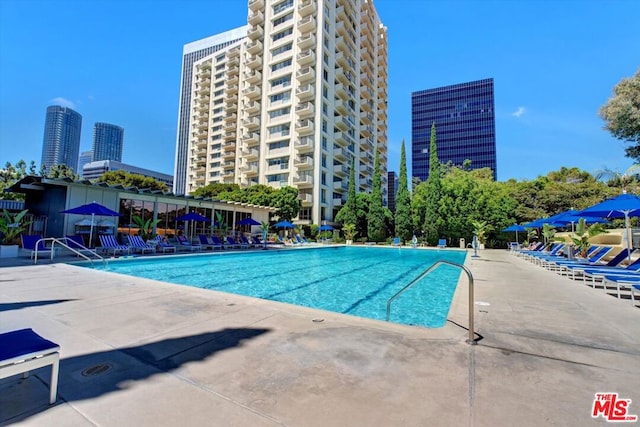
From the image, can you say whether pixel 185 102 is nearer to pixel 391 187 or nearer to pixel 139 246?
pixel 391 187

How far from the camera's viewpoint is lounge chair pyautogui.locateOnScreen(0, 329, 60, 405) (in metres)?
1.89

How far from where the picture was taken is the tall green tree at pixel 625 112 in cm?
1391

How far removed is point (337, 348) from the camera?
3258mm

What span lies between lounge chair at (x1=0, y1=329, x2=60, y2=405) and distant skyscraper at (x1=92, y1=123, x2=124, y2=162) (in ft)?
749

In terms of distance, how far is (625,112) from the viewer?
13977 millimetres

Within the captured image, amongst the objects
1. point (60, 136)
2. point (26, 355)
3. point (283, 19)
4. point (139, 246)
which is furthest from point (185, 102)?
point (60, 136)

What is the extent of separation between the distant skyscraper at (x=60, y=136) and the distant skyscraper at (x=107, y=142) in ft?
133

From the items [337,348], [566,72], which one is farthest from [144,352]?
[566,72]

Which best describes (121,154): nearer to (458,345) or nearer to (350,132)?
(350,132)

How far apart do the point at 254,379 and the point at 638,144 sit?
22110 mm

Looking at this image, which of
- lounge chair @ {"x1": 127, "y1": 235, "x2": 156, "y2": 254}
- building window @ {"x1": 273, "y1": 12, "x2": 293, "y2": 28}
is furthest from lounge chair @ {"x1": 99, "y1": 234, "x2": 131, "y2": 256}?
building window @ {"x1": 273, "y1": 12, "x2": 293, "y2": 28}

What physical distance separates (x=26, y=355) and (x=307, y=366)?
2124 mm

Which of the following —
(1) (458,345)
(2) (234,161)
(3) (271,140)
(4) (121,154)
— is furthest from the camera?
(4) (121,154)

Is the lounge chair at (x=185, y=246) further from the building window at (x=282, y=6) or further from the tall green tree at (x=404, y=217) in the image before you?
the building window at (x=282, y=6)
